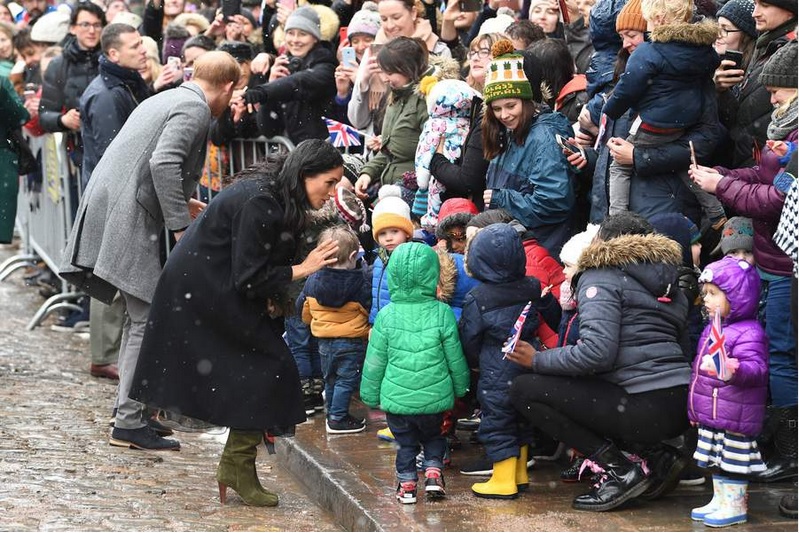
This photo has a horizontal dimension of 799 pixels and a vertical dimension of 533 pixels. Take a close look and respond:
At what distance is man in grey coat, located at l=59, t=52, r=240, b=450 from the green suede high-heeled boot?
141 cm

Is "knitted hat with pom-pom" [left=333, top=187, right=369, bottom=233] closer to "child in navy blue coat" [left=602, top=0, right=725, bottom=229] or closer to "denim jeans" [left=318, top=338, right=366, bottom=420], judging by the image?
"denim jeans" [left=318, top=338, right=366, bottom=420]

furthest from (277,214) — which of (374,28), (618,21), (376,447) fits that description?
(374,28)

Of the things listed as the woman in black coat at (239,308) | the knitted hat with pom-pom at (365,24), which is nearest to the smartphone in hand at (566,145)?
the woman in black coat at (239,308)

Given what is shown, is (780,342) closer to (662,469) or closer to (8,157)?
(662,469)

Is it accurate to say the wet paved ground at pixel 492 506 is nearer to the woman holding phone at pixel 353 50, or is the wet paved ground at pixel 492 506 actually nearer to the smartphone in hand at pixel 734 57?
the smartphone in hand at pixel 734 57

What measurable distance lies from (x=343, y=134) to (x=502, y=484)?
4122mm

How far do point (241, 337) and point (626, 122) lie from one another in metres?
2.51

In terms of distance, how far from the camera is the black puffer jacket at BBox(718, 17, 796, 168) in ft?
23.6

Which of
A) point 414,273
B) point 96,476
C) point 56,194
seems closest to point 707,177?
point 414,273

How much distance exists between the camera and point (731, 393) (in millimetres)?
6188

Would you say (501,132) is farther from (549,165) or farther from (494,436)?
(494,436)

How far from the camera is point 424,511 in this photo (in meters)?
6.67

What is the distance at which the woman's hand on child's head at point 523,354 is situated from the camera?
Answer: 6750mm

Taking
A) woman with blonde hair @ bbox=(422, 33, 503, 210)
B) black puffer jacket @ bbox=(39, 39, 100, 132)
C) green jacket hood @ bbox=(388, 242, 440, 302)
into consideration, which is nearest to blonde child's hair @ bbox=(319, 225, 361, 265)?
woman with blonde hair @ bbox=(422, 33, 503, 210)
